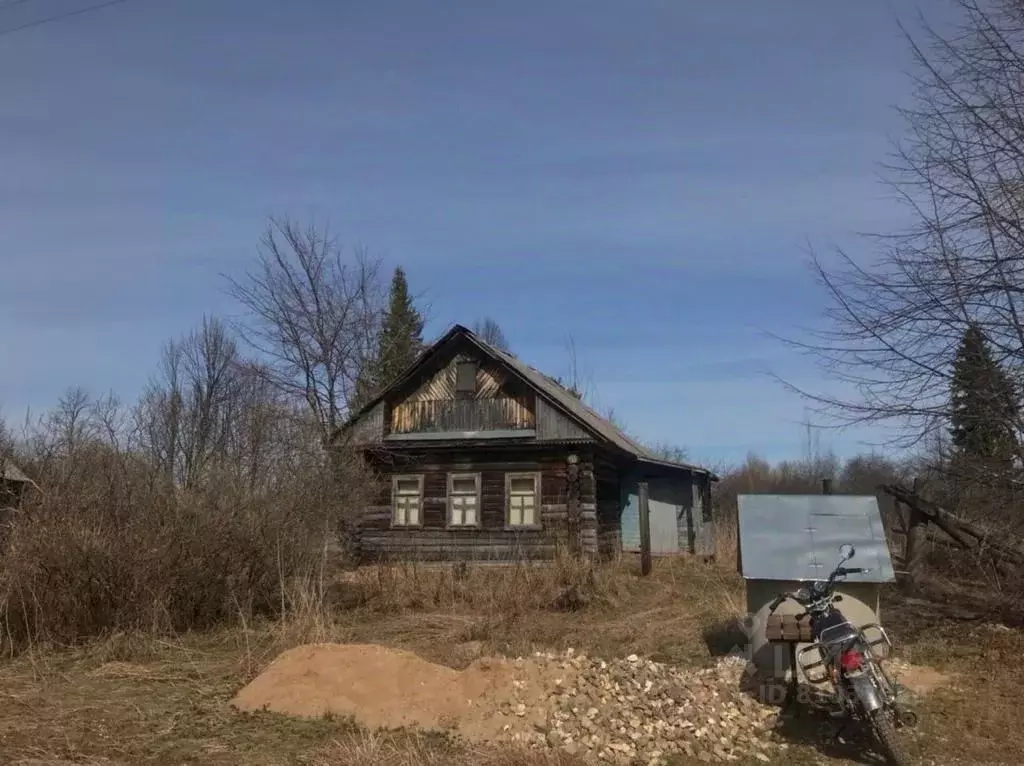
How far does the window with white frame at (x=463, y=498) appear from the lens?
21000mm

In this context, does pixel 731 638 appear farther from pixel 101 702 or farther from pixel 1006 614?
pixel 101 702

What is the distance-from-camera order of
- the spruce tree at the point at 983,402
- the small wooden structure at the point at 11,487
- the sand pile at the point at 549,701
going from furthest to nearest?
the small wooden structure at the point at 11,487 → the spruce tree at the point at 983,402 → the sand pile at the point at 549,701

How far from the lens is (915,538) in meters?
14.0

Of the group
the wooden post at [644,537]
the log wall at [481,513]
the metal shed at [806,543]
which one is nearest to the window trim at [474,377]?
the log wall at [481,513]

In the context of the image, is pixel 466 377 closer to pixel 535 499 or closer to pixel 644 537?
pixel 535 499

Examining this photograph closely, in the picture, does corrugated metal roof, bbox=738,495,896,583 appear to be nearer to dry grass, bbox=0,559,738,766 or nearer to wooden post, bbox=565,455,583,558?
dry grass, bbox=0,559,738,766

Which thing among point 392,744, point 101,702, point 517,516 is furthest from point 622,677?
point 517,516

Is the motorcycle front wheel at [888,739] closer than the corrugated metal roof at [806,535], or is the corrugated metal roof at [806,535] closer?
the motorcycle front wheel at [888,739]

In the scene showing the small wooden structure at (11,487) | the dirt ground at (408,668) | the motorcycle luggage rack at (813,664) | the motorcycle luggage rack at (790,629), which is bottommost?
the dirt ground at (408,668)

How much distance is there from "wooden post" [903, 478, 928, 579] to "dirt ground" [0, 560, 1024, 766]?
39.0 inches

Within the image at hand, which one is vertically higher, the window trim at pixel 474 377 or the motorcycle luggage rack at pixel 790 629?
the window trim at pixel 474 377

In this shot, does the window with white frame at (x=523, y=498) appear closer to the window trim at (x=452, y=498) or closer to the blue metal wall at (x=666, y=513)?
the window trim at (x=452, y=498)

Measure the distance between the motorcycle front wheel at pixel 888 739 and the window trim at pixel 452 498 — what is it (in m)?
15.2

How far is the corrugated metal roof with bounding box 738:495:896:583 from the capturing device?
353 inches
